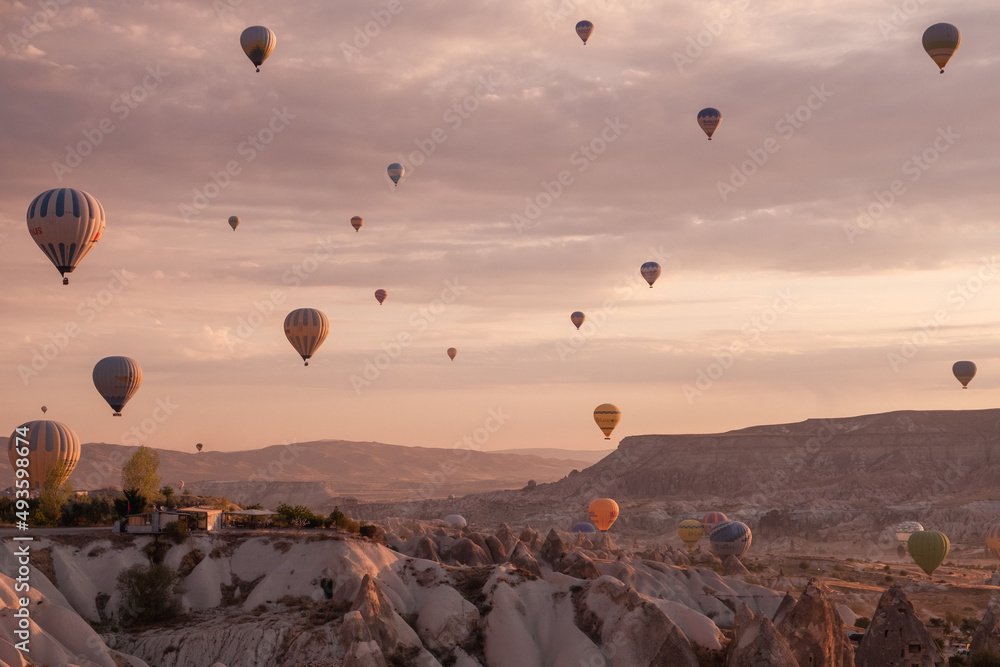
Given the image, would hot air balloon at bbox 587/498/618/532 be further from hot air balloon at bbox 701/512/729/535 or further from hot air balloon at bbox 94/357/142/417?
hot air balloon at bbox 94/357/142/417

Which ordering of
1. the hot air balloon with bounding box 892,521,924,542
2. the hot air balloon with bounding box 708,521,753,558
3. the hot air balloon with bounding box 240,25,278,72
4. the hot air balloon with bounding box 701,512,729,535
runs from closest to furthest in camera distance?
the hot air balloon with bounding box 240,25,278,72 < the hot air balloon with bounding box 708,521,753,558 < the hot air balloon with bounding box 892,521,924,542 < the hot air balloon with bounding box 701,512,729,535

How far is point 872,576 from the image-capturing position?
130 meters

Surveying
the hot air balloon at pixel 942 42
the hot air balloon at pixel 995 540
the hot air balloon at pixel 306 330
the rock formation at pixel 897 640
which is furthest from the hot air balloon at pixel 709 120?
the rock formation at pixel 897 640

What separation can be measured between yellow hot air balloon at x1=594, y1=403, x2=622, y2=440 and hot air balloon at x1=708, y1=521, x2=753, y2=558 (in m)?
20.4

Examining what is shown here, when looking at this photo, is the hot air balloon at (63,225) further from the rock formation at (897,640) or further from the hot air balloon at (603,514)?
the hot air balloon at (603,514)

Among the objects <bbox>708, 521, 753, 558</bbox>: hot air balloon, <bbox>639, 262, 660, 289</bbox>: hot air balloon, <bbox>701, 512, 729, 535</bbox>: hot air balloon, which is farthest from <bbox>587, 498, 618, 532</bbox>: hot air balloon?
<bbox>639, 262, 660, 289</bbox>: hot air balloon

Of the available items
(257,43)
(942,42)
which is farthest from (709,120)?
(257,43)

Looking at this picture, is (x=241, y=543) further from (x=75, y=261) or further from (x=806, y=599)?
(x=806, y=599)

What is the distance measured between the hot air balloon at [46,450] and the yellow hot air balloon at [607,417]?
231 feet

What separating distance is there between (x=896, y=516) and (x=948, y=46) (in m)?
116

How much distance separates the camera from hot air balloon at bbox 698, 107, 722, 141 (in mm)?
113938

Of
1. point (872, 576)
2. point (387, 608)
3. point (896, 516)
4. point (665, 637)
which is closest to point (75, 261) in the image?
point (387, 608)

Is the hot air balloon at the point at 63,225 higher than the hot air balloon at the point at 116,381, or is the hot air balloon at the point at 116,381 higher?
the hot air balloon at the point at 63,225

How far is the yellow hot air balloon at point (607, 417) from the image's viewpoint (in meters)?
146
